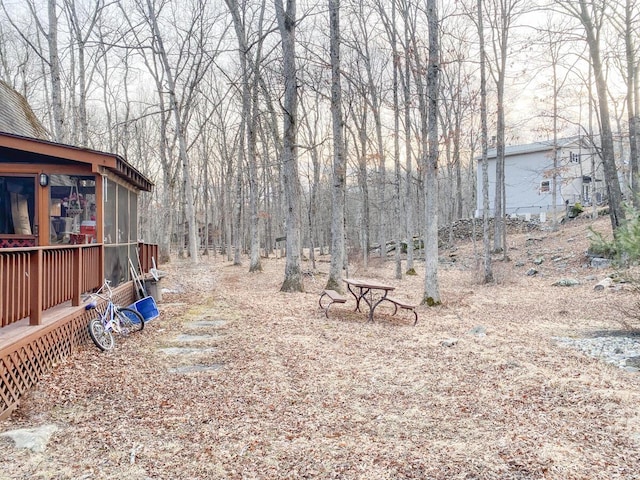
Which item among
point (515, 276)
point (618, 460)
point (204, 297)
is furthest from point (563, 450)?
point (515, 276)

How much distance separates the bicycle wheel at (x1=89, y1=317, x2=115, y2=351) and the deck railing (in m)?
0.40

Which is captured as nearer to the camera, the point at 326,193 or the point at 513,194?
the point at 513,194

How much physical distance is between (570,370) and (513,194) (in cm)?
2646

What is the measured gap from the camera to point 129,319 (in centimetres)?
718

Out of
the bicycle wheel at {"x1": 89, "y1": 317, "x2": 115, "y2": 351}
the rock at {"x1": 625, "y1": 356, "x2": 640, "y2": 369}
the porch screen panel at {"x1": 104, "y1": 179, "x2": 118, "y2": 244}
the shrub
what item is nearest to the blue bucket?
the porch screen panel at {"x1": 104, "y1": 179, "x2": 118, "y2": 244}

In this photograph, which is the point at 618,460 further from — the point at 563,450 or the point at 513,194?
the point at 513,194

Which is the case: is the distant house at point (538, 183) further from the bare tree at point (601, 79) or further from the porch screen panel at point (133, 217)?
the porch screen panel at point (133, 217)

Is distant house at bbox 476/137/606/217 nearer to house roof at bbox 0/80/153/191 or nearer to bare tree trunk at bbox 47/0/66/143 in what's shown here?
bare tree trunk at bbox 47/0/66/143

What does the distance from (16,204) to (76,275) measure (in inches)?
192

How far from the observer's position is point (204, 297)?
10.9 meters

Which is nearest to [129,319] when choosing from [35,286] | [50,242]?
[35,286]

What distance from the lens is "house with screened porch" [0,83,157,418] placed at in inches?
163

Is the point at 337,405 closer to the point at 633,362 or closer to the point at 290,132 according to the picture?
the point at 633,362

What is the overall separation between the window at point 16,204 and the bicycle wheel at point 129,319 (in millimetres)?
3657
